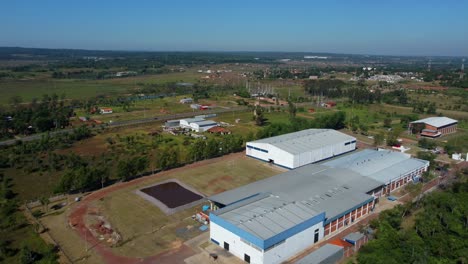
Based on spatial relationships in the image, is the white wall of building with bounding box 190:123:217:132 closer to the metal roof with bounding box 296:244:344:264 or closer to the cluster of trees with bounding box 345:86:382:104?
the metal roof with bounding box 296:244:344:264

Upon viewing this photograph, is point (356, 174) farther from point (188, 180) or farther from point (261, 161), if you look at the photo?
point (188, 180)

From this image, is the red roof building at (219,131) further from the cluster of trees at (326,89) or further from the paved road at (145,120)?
the cluster of trees at (326,89)

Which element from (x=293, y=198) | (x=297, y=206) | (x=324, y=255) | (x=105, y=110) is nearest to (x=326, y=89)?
(x=105, y=110)

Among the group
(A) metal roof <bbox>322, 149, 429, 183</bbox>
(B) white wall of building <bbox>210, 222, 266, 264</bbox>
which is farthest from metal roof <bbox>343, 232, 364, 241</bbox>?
(A) metal roof <bbox>322, 149, 429, 183</bbox>

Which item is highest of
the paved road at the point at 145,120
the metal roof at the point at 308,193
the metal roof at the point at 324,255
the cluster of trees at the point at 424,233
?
the metal roof at the point at 308,193

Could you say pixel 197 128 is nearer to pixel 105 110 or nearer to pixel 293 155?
pixel 293 155

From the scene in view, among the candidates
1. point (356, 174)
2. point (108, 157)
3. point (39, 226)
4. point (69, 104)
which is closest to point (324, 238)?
point (356, 174)

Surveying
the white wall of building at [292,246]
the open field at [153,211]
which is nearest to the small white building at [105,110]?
the open field at [153,211]
